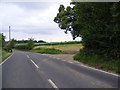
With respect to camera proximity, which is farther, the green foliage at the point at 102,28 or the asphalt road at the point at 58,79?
the green foliage at the point at 102,28

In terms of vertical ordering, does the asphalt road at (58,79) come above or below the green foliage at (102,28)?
below

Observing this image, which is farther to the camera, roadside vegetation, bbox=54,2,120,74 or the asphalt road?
roadside vegetation, bbox=54,2,120,74

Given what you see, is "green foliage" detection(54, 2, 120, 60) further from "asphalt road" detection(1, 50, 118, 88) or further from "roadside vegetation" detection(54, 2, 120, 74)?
"asphalt road" detection(1, 50, 118, 88)

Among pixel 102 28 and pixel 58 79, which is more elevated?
pixel 102 28

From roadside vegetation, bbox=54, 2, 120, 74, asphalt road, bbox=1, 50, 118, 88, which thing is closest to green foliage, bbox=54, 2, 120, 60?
roadside vegetation, bbox=54, 2, 120, 74

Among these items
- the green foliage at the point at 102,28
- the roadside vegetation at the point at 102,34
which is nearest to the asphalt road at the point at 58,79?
the roadside vegetation at the point at 102,34

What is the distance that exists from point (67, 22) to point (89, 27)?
18.4 m

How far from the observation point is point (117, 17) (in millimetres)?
10812

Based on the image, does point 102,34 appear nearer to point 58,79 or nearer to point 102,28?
point 102,28

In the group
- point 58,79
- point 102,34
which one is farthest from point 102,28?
point 58,79

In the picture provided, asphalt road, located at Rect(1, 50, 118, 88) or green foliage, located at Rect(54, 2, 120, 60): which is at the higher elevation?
green foliage, located at Rect(54, 2, 120, 60)

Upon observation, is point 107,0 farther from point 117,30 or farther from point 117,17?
point 117,30

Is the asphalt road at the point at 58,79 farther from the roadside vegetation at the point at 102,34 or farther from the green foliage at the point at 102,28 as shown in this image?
the green foliage at the point at 102,28

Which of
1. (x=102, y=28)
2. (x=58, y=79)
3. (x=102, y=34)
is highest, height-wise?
(x=102, y=28)
